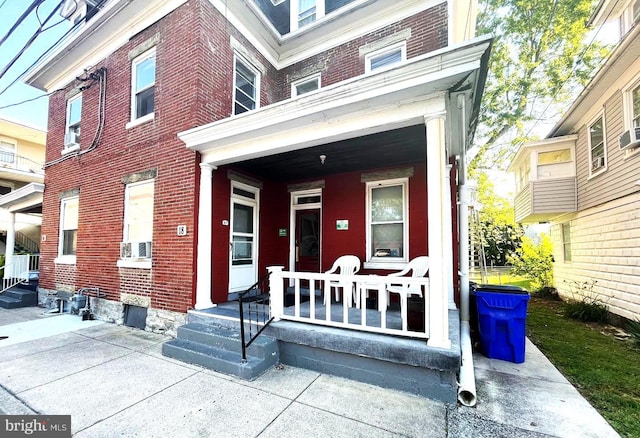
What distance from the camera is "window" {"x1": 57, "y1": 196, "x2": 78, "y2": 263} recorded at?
24.5 ft

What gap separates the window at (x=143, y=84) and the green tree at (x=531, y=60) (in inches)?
453

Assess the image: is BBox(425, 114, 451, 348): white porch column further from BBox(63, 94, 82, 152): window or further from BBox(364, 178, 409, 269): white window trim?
BBox(63, 94, 82, 152): window

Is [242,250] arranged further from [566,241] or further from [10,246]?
[566,241]

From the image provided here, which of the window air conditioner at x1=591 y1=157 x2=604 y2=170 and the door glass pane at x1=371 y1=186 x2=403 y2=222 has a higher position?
the window air conditioner at x1=591 y1=157 x2=604 y2=170

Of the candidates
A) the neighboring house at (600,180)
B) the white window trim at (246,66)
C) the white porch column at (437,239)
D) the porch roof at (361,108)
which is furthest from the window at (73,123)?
the neighboring house at (600,180)

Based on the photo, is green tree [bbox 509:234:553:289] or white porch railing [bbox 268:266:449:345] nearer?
white porch railing [bbox 268:266:449:345]

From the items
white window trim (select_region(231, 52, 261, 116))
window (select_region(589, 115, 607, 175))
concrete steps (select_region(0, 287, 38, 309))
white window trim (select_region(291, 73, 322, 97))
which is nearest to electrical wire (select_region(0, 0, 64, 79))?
white window trim (select_region(231, 52, 261, 116))

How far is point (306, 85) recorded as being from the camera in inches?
300

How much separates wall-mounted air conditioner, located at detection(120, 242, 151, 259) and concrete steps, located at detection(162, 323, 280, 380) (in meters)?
2.00

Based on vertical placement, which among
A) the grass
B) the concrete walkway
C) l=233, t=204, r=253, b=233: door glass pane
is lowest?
the grass

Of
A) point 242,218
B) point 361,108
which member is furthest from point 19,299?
point 361,108

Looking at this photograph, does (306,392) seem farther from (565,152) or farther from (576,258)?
(565,152)

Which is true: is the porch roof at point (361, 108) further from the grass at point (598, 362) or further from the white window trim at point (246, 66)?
the grass at point (598, 362)

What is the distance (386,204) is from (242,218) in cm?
317
